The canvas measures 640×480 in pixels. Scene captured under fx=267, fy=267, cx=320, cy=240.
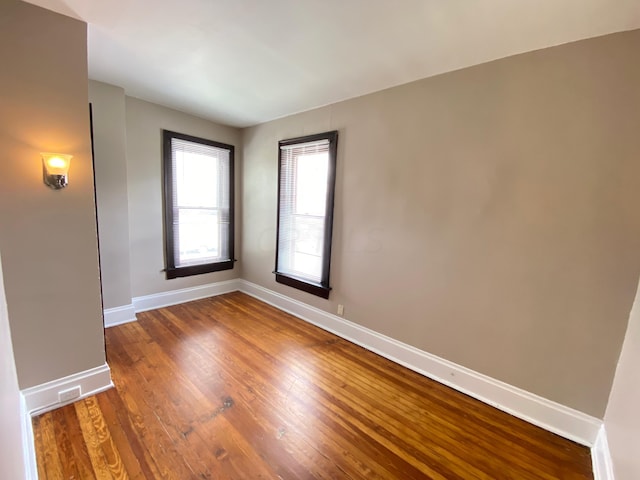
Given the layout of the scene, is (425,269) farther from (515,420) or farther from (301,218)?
(301,218)

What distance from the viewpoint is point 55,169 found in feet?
5.57

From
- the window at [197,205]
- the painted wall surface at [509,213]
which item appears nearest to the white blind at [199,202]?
the window at [197,205]

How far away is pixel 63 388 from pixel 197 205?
245 cm

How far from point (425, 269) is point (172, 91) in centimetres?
314

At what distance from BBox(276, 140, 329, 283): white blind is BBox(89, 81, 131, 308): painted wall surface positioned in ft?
5.77

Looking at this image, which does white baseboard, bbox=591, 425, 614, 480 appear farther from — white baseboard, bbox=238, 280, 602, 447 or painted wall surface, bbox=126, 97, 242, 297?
painted wall surface, bbox=126, 97, 242, 297

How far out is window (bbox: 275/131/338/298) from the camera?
3.05 metres

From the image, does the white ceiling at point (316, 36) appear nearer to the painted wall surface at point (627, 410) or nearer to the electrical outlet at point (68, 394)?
the painted wall surface at point (627, 410)

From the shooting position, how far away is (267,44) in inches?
75.3

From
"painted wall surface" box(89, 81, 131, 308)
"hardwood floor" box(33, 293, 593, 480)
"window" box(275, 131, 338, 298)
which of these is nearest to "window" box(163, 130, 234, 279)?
"painted wall surface" box(89, 81, 131, 308)

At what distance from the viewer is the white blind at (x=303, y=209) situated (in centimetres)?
316

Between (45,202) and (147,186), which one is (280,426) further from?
(147,186)

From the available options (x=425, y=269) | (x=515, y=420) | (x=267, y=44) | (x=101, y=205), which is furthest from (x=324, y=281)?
(x=101, y=205)

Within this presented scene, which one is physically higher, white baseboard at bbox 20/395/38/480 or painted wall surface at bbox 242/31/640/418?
painted wall surface at bbox 242/31/640/418
